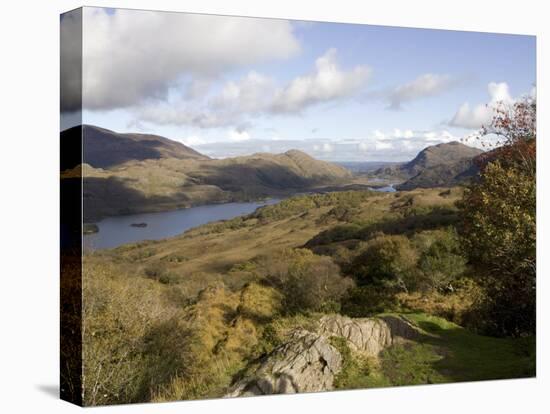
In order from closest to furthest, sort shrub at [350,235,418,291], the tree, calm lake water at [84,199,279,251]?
calm lake water at [84,199,279,251] → shrub at [350,235,418,291] → the tree

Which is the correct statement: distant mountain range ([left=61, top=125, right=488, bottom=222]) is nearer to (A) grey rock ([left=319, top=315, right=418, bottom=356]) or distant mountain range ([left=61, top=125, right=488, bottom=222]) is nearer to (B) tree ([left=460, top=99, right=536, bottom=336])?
(B) tree ([left=460, top=99, right=536, bottom=336])

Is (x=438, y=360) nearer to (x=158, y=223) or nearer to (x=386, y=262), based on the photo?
(x=386, y=262)

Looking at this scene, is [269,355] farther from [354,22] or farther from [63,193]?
[354,22]

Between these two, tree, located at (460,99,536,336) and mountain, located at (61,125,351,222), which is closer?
mountain, located at (61,125,351,222)

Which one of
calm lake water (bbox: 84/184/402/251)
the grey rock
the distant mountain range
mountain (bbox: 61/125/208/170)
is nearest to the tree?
the distant mountain range

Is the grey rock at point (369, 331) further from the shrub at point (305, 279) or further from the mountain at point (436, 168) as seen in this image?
the mountain at point (436, 168)

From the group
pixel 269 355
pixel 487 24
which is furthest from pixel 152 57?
pixel 487 24
